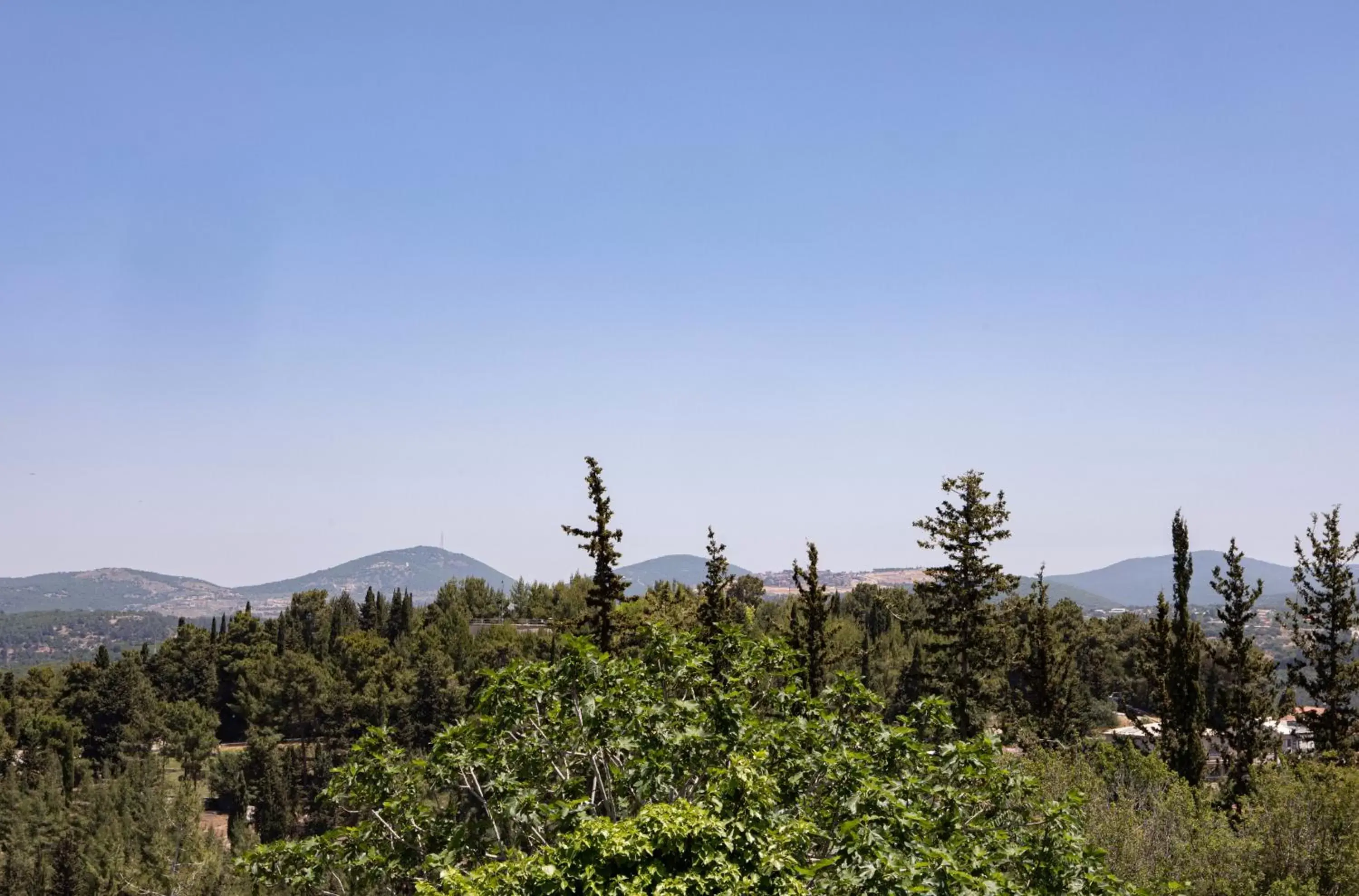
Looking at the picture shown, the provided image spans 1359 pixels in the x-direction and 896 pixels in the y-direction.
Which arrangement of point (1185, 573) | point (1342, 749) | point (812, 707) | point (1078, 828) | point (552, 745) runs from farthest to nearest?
point (1185, 573) → point (1342, 749) → point (812, 707) → point (552, 745) → point (1078, 828)

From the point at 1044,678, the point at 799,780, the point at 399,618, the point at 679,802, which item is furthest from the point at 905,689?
the point at 399,618

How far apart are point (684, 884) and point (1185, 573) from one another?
3066 centimetres

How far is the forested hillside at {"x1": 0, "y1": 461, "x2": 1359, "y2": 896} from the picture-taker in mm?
8211

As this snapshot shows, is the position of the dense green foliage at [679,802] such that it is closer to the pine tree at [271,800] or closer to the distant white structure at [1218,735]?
the distant white structure at [1218,735]

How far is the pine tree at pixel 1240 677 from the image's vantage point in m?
30.6

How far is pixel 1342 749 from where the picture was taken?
92.1 feet

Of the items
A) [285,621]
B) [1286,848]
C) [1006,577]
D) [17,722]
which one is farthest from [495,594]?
[1286,848]

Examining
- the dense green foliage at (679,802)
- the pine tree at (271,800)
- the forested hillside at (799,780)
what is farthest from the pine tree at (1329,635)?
the pine tree at (271,800)

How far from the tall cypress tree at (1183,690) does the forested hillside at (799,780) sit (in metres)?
0.11

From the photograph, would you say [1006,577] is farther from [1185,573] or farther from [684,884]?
[684,884]

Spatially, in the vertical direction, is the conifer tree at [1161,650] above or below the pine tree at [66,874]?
above

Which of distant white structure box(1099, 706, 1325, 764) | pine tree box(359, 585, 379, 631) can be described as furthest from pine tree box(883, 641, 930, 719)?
pine tree box(359, 585, 379, 631)

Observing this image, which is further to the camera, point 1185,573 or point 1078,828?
point 1185,573

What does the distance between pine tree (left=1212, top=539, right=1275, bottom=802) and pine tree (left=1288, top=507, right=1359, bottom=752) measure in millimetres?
1344
